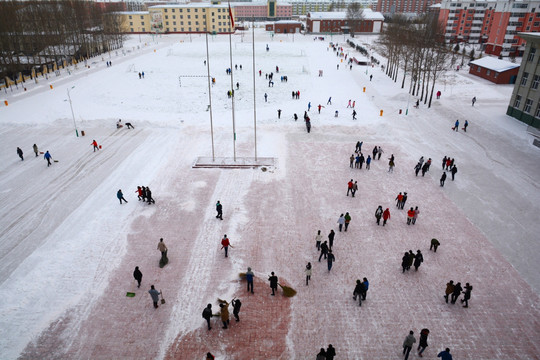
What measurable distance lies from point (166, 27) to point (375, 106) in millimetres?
105847

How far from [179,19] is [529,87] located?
114727 millimetres

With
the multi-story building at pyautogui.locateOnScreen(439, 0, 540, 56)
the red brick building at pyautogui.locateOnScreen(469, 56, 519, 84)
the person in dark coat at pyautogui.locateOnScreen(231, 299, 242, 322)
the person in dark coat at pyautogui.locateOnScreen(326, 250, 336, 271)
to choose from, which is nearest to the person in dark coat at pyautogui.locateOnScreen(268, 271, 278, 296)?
the person in dark coat at pyautogui.locateOnScreen(231, 299, 242, 322)

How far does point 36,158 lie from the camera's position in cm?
2542

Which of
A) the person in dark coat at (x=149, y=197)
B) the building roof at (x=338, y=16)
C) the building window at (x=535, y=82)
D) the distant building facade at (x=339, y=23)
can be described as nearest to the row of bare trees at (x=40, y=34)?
the person in dark coat at (x=149, y=197)

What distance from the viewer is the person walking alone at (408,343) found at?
34.0 feet

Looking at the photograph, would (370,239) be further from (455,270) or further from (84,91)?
(84,91)

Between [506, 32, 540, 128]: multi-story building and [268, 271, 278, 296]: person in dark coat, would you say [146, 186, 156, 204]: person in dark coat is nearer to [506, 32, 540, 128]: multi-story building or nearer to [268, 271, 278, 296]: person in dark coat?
[268, 271, 278, 296]: person in dark coat

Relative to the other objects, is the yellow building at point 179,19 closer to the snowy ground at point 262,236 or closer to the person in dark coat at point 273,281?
the snowy ground at point 262,236

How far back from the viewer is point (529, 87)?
1267 inches

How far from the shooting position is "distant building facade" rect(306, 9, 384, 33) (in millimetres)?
118875

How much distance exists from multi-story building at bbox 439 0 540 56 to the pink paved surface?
68.5 meters

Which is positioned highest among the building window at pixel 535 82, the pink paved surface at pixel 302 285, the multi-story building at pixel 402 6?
the multi-story building at pixel 402 6

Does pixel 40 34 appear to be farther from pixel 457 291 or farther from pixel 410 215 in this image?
pixel 457 291

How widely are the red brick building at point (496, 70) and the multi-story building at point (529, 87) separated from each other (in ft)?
55.3
